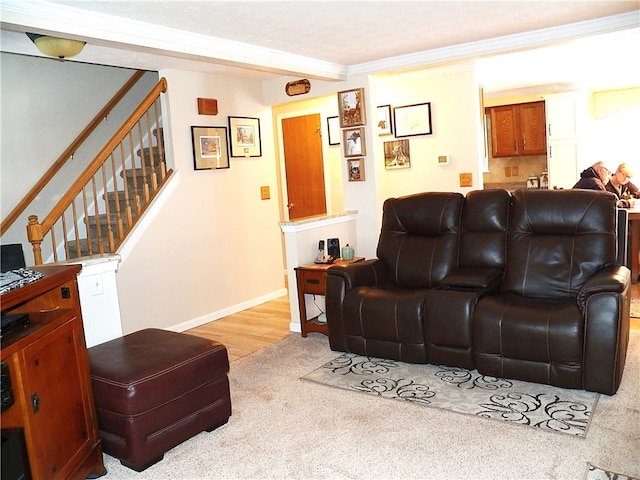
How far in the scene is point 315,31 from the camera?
3730mm

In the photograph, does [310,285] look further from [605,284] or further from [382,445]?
[605,284]

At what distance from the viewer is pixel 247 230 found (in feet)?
18.5

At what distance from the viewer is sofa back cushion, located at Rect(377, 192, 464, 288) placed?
3992 millimetres

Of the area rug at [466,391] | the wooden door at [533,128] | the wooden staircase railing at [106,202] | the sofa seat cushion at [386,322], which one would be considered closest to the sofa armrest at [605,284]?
the area rug at [466,391]

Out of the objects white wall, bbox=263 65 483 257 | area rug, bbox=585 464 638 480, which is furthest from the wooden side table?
area rug, bbox=585 464 638 480

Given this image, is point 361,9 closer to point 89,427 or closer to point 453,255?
Result: point 453,255

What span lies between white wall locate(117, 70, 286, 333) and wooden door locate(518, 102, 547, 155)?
4.07 metres

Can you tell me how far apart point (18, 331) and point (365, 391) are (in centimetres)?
193

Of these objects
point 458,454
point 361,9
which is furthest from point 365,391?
point 361,9

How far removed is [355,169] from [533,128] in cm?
401

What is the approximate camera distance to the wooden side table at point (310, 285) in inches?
172

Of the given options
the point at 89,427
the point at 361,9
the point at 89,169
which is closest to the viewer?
the point at 89,427

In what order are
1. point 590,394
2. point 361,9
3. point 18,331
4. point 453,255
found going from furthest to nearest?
point 453,255 < point 361,9 < point 590,394 < point 18,331

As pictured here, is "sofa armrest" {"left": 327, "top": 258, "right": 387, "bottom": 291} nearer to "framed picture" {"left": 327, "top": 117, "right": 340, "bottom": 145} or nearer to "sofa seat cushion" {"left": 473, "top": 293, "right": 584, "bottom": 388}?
"sofa seat cushion" {"left": 473, "top": 293, "right": 584, "bottom": 388}
